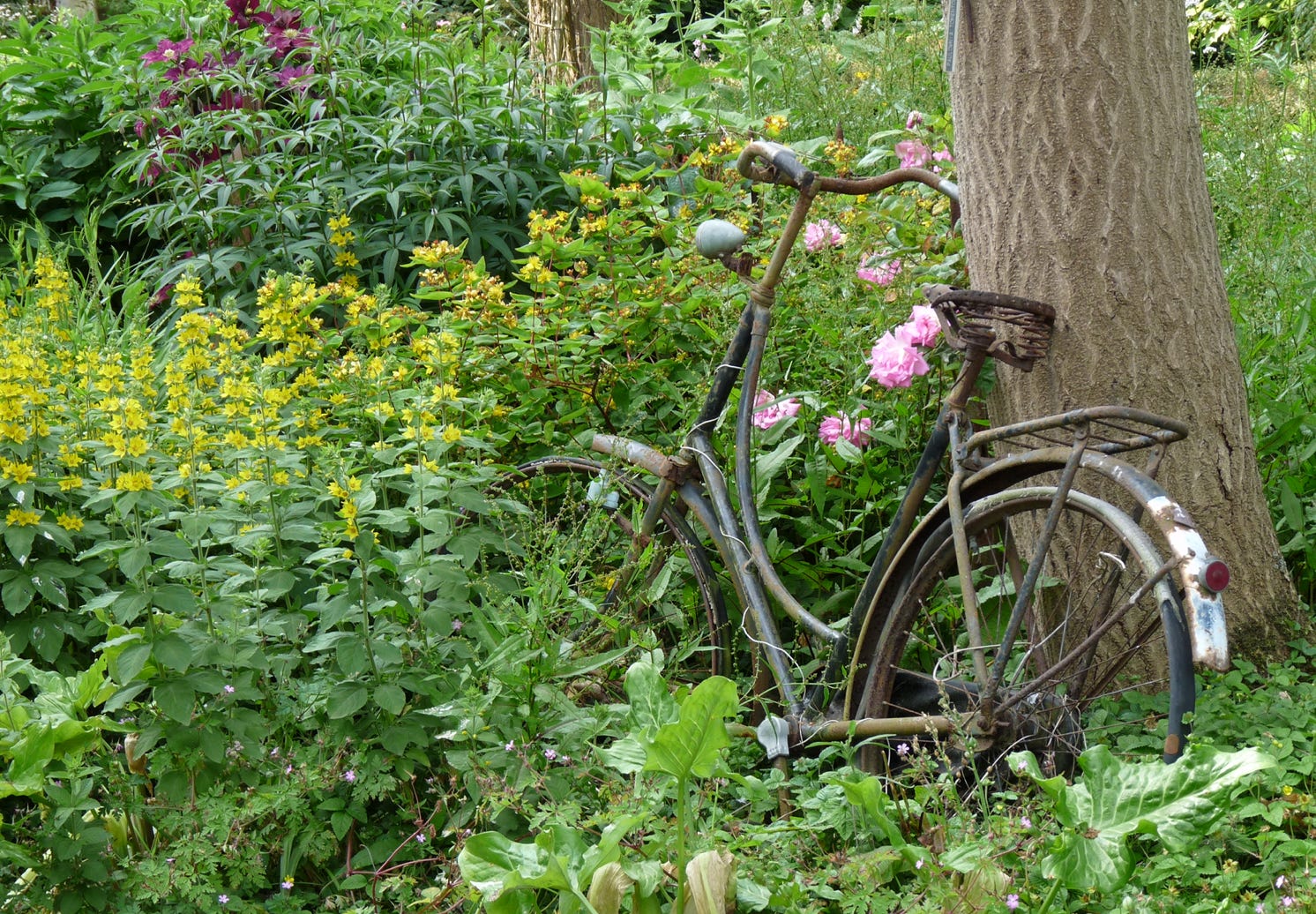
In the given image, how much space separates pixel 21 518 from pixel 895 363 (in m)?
1.87

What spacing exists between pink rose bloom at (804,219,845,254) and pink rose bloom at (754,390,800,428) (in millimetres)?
498

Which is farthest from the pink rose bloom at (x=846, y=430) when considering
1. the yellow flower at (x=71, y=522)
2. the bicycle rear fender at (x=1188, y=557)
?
the yellow flower at (x=71, y=522)

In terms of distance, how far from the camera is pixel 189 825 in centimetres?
222

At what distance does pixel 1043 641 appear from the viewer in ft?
7.04

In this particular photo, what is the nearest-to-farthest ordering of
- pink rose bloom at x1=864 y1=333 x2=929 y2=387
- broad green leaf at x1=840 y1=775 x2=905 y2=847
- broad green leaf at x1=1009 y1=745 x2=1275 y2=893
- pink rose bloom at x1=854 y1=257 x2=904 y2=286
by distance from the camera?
broad green leaf at x1=1009 y1=745 x2=1275 y2=893, broad green leaf at x1=840 y1=775 x2=905 y2=847, pink rose bloom at x1=864 y1=333 x2=929 y2=387, pink rose bloom at x1=854 y1=257 x2=904 y2=286

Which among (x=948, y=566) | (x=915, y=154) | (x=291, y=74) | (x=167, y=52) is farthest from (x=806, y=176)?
(x=167, y=52)

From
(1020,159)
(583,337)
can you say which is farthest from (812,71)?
(1020,159)

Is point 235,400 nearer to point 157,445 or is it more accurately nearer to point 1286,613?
point 157,445

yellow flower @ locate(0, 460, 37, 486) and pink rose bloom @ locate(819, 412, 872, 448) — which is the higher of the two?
pink rose bloom @ locate(819, 412, 872, 448)

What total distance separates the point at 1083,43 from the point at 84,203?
15.4 ft

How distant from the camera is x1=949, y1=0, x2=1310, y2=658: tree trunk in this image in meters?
2.44

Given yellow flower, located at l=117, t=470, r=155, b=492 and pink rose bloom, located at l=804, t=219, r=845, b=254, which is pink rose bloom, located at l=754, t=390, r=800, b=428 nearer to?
pink rose bloom, located at l=804, t=219, r=845, b=254

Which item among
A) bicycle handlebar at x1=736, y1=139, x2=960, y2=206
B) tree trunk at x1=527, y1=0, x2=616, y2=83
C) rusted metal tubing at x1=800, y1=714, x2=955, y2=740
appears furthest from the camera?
tree trunk at x1=527, y1=0, x2=616, y2=83

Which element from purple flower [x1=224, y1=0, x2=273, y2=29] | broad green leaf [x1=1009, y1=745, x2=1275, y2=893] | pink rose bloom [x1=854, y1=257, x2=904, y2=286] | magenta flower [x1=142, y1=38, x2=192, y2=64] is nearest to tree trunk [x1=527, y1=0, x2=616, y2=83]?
purple flower [x1=224, y1=0, x2=273, y2=29]
